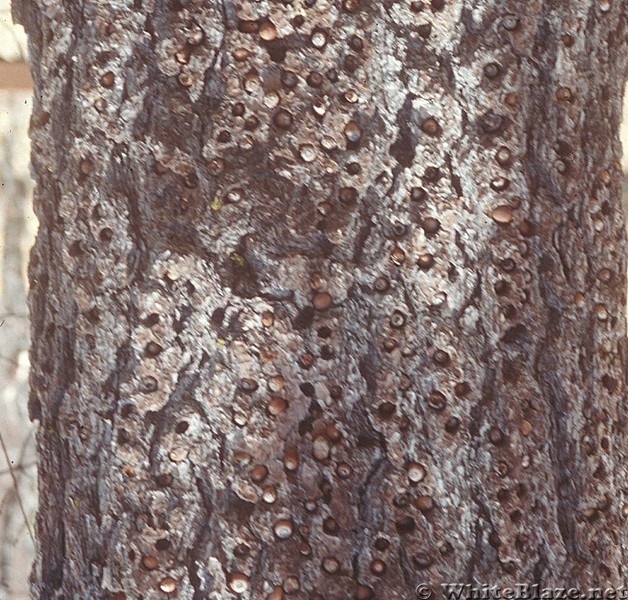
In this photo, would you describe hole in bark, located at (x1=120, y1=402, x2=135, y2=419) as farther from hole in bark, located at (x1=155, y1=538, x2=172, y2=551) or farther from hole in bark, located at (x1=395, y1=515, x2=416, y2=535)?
hole in bark, located at (x1=395, y1=515, x2=416, y2=535)

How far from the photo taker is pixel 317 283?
93 cm

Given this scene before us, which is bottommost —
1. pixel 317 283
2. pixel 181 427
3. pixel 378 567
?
pixel 378 567

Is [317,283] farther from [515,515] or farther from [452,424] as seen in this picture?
[515,515]

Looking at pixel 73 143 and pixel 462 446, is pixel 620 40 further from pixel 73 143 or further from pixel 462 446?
pixel 73 143

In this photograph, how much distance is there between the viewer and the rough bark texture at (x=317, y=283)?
3.05ft

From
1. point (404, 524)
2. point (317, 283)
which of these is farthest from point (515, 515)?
point (317, 283)

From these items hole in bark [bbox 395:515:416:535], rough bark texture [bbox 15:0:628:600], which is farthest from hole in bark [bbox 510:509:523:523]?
hole in bark [bbox 395:515:416:535]

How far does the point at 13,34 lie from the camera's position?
2.29 m

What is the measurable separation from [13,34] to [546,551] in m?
1.86

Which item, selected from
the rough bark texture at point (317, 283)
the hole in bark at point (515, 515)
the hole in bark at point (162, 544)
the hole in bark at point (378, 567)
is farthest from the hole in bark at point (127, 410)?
the hole in bark at point (515, 515)

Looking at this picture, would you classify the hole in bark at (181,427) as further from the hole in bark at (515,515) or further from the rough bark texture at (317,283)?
the hole in bark at (515,515)

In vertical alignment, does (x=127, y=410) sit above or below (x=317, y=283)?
below

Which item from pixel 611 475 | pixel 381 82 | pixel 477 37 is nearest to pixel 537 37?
pixel 477 37

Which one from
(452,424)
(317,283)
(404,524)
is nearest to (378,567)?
(404,524)
